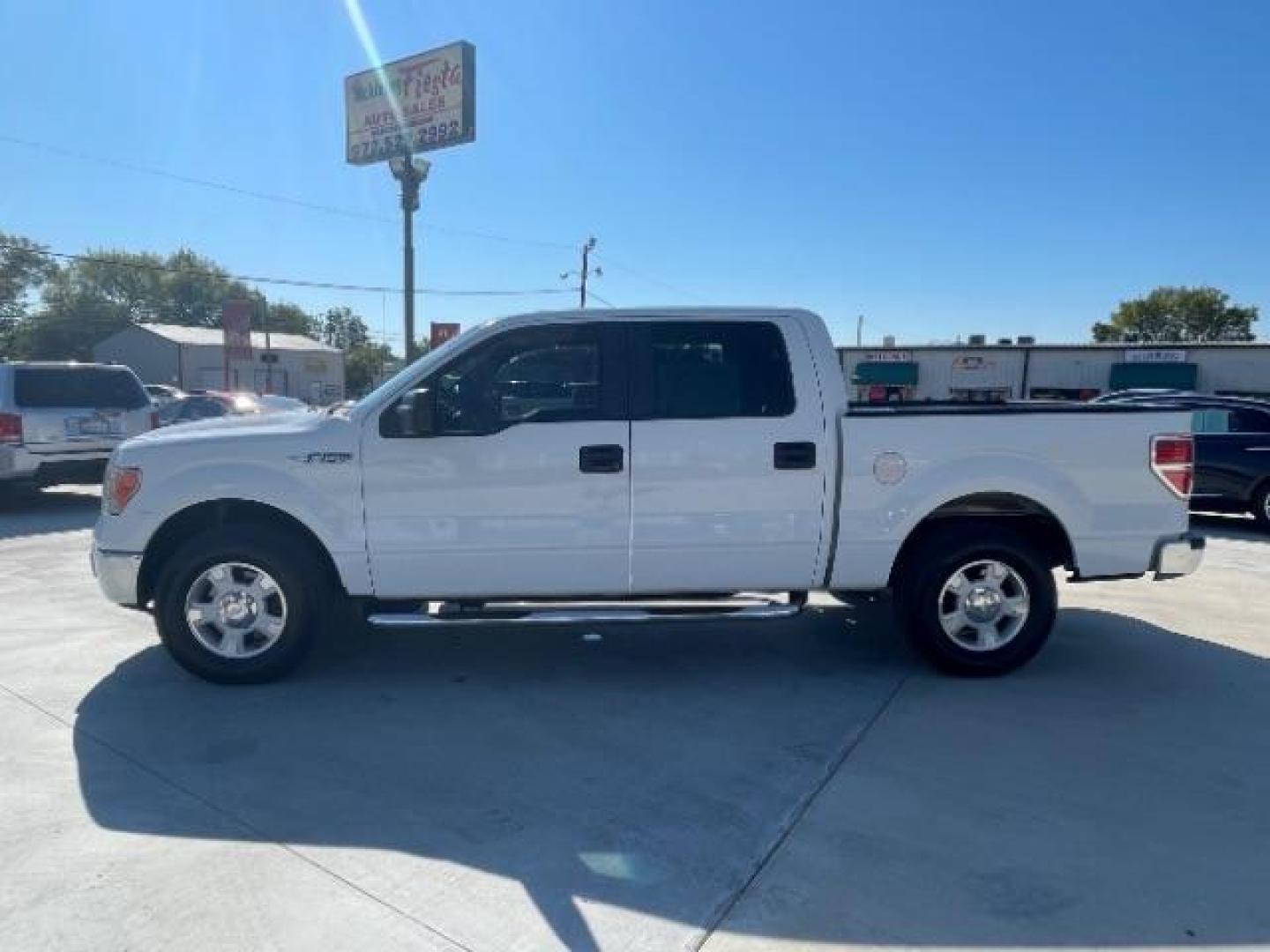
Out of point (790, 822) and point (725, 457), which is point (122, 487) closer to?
point (725, 457)

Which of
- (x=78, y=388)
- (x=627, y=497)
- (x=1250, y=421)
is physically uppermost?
(x=78, y=388)

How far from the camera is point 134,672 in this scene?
15.7 feet

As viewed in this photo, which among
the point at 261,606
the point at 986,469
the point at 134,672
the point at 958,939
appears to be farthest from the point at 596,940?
the point at 134,672

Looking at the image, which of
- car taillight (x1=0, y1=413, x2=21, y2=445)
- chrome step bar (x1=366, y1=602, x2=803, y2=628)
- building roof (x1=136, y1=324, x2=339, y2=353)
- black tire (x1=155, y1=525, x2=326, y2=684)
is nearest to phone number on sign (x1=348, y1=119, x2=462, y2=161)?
car taillight (x1=0, y1=413, x2=21, y2=445)

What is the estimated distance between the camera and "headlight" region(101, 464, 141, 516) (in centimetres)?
447

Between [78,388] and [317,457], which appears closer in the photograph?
[317,457]

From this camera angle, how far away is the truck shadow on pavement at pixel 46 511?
30.9ft

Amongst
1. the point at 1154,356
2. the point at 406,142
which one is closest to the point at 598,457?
the point at 406,142

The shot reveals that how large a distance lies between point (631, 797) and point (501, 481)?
5.75 ft

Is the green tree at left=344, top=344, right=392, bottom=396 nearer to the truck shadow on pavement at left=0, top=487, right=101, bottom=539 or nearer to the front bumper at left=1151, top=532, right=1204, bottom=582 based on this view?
the truck shadow on pavement at left=0, top=487, right=101, bottom=539

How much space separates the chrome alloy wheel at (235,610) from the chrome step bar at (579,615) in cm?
54

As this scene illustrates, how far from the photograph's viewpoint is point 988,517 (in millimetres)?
4762

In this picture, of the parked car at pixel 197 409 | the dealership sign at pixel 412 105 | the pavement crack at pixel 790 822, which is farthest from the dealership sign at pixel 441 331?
the pavement crack at pixel 790 822

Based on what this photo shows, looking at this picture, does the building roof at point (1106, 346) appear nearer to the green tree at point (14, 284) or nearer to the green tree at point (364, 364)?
the green tree at point (364, 364)
